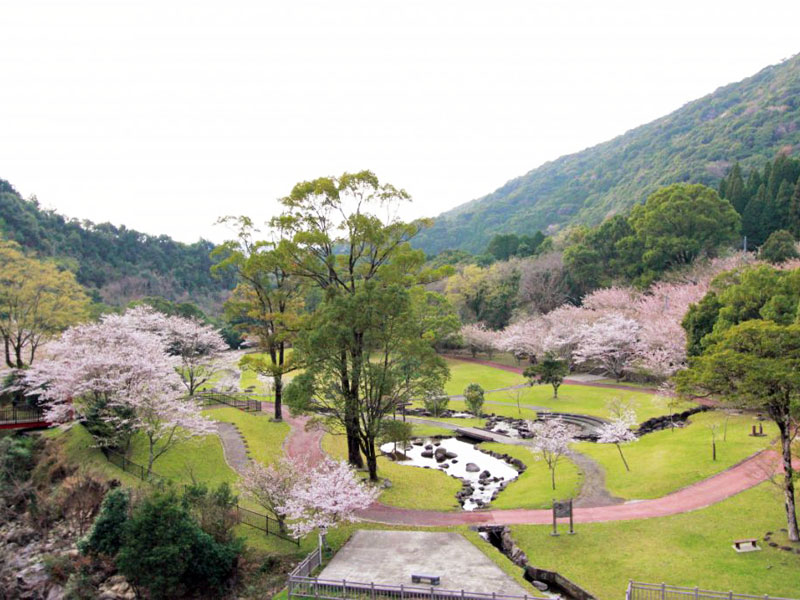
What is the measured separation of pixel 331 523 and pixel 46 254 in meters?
84.2

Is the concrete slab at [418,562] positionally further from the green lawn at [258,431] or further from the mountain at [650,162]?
the mountain at [650,162]

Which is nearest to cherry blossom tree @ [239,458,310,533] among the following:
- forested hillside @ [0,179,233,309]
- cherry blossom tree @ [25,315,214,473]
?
cherry blossom tree @ [25,315,214,473]

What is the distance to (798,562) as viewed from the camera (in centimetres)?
1480

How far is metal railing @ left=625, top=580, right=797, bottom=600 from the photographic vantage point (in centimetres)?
1318

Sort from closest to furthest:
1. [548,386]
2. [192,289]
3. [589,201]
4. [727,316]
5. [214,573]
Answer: [214,573], [727,316], [548,386], [192,289], [589,201]

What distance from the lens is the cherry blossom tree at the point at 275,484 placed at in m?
18.4

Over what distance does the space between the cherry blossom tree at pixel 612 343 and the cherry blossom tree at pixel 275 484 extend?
118 feet

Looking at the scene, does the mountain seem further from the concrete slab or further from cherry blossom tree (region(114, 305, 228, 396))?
the concrete slab

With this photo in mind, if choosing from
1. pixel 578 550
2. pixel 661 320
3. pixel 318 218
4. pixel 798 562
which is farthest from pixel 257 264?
pixel 661 320

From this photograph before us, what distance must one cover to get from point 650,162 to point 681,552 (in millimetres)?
120721

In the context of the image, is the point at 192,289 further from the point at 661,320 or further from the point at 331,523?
the point at 331,523

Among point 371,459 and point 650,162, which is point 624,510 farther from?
point 650,162

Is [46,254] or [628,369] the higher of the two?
[46,254]

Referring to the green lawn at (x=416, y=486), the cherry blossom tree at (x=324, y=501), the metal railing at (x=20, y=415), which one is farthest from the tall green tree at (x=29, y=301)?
the cherry blossom tree at (x=324, y=501)
